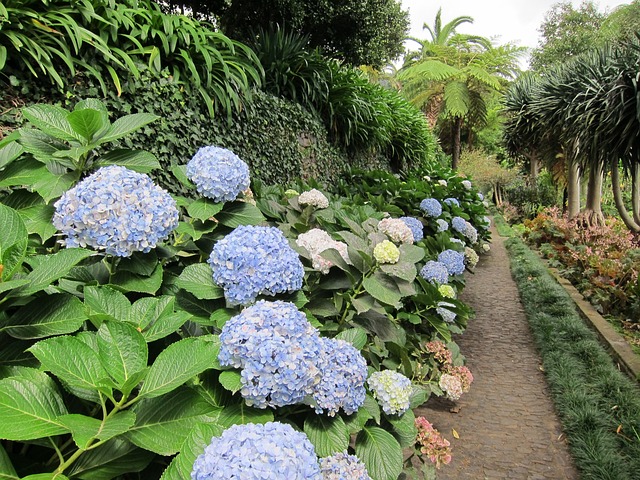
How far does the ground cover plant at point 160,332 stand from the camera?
664mm

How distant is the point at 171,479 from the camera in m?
0.64

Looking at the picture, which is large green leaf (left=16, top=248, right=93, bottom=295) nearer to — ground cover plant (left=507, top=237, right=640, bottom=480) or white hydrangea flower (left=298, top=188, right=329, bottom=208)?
white hydrangea flower (left=298, top=188, right=329, bottom=208)

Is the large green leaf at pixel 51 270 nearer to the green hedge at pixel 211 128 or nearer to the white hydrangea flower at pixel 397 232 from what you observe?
the white hydrangea flower at pixel 397 232

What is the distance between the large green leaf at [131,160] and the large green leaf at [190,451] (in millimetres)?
726

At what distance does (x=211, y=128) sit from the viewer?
354 centimetres

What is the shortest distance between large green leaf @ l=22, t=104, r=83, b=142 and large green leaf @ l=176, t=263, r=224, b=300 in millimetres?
425

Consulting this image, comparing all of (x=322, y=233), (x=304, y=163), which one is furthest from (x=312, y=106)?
(x=322, y=233)

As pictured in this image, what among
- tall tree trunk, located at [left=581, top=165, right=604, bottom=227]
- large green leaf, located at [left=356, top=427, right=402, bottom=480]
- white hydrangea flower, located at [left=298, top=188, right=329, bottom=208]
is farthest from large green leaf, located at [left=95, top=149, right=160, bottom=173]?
tall tree trunk, located at [left=581, top=165, right=604, bottom=227]

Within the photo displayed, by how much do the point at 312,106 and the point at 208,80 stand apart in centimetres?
203

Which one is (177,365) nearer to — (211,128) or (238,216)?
(238,216)

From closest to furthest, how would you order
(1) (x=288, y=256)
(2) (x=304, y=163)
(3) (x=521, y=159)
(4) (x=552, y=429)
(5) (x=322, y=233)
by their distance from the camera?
(1) (x=288, y=256), (5) (x=322, y=233), (4) (x=552, y=429), (2) (x=304, y=163), (3) (x=521, y=159)

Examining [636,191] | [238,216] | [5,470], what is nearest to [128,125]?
[238,216]

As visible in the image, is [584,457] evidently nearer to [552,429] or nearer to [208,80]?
[552,429]

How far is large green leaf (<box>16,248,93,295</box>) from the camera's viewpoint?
77cm
